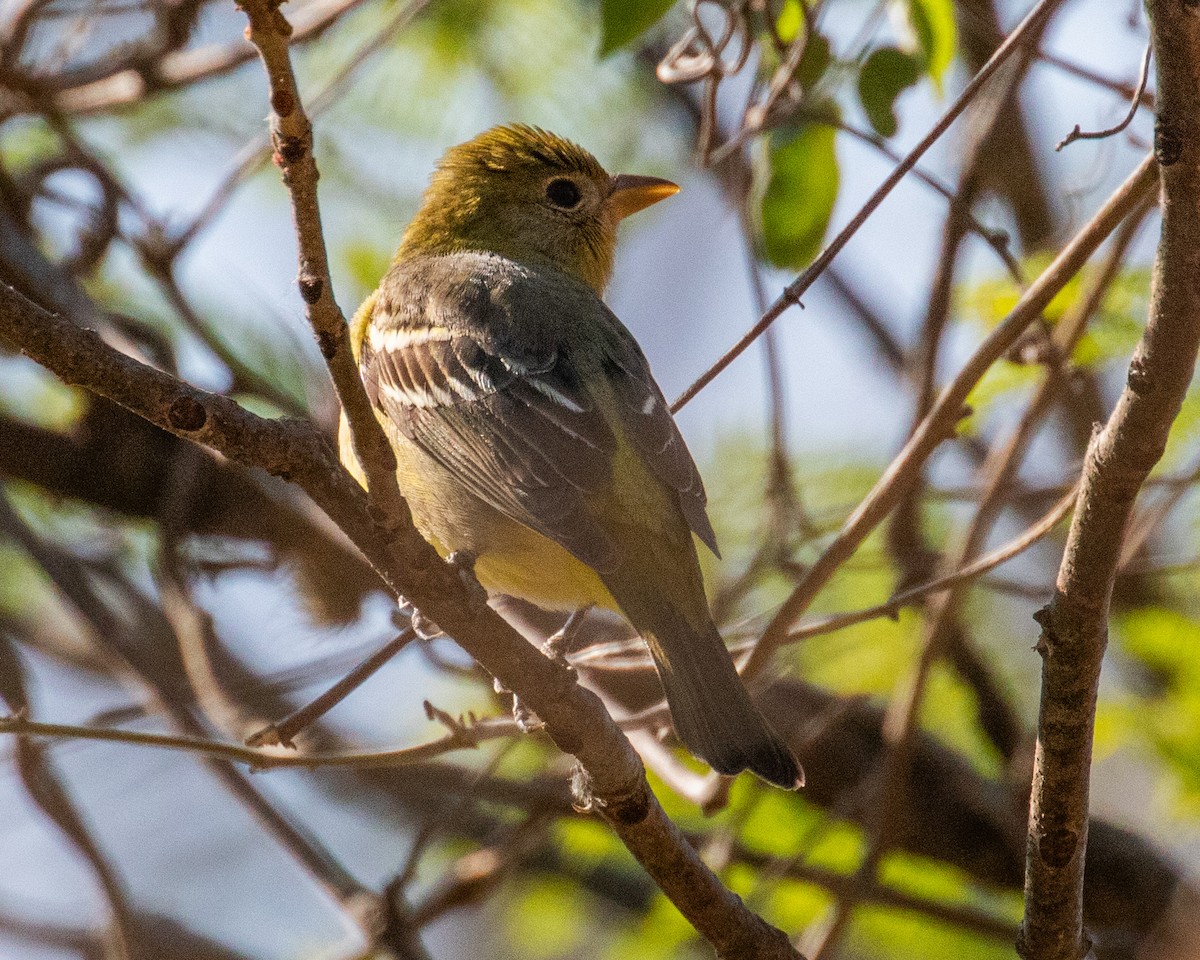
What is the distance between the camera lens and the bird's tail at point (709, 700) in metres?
2.72

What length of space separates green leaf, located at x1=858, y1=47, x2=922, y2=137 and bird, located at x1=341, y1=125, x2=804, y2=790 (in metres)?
0.83

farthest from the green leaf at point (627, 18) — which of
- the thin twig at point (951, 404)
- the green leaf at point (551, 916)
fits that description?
the green leaf at point (551, 916)

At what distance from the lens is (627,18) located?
2.97 metres

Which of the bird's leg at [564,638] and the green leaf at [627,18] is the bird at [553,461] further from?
the green leaf at [627,18]

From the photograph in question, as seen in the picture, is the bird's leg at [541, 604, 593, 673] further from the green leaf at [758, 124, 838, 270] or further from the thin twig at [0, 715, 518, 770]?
the green leaf at [758, 124, 838, 270]

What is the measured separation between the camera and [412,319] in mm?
3717

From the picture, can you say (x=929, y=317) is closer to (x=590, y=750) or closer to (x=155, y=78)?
(x=590, y=750)

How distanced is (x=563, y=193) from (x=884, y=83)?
1417mm

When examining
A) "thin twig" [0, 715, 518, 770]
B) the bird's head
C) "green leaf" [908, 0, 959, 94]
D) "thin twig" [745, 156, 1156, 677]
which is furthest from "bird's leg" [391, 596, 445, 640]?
"green leaf" [908, 0, 959, 94]

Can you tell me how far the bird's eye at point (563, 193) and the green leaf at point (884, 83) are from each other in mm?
1351

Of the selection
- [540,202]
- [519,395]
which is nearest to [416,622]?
[519,395]

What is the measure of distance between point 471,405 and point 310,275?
138 centimetres

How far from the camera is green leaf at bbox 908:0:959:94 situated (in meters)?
3.23

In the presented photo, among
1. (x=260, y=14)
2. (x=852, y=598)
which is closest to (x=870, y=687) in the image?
(x=852, y=598)
